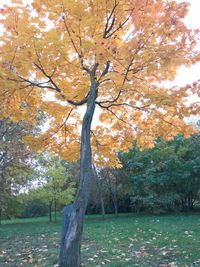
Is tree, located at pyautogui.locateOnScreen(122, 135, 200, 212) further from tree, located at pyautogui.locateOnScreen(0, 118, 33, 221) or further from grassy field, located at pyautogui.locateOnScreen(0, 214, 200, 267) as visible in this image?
grassy field, located at pyautogui.locateOnScreen(0, 214, 200, 267)

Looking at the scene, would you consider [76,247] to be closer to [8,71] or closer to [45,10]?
[8,71]

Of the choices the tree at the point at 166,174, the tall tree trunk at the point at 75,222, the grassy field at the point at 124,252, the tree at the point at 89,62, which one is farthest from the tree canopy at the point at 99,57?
the tree at the point at 166,174

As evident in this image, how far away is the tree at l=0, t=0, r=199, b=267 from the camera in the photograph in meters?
4.39

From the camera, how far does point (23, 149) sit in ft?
45.6

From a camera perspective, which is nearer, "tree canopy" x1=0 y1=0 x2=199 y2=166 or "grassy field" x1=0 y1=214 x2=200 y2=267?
"tree canopy" x1=0 y1=0 x2=199 y2=166

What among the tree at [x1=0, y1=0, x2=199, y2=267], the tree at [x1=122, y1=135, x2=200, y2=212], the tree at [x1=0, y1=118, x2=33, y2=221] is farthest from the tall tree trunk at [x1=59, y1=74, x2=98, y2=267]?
the tree at [x1=122, y1=135, x2=200, y2=212]

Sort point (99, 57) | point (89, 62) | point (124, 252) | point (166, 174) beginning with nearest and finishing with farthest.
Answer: point (99, 57) → point (89, 62) → point (124, 252) → point (166, 174)

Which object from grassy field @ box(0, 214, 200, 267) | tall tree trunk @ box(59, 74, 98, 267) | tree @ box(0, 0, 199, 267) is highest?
tree @ box(0, 0, 199, 267)

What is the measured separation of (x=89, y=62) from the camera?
539 cm

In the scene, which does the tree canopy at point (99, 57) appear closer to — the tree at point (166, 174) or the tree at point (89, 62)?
the tree at point (89, 62)

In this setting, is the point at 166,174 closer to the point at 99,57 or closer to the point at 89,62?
the point at 89,62

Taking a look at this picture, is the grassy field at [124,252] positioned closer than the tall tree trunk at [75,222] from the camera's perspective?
No

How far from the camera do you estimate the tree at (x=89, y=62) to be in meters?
4.39

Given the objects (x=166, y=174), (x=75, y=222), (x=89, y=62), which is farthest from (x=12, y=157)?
(x=75, y=222)
